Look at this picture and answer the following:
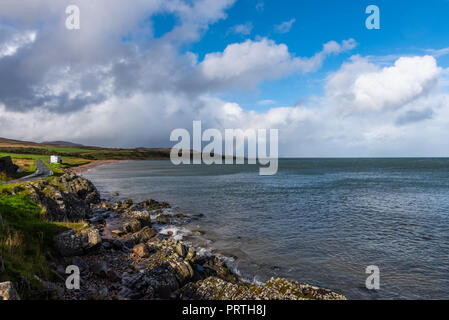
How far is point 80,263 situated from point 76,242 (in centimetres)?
145

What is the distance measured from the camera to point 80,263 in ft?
40.5

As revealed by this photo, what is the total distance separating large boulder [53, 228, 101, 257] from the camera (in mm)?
12922

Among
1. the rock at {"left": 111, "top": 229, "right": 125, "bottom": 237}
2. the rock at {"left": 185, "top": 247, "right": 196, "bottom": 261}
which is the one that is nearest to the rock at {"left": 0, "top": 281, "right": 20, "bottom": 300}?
the rock at {"left": 185, "top": 247, "right": 196, "bottom": 261}

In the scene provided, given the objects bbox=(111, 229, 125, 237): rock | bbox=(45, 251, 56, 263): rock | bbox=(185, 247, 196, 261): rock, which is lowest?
bbox=(111, 229, 125, 237): rock

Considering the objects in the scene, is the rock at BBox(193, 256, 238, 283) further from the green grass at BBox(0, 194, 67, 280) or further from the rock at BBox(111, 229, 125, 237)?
the rock at BBox(111, 229, 125, 237)

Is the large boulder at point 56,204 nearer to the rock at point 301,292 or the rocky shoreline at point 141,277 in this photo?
the rocky shoreline at point 141,277

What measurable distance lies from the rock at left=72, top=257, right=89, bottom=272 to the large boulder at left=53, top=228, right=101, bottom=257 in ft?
2.53

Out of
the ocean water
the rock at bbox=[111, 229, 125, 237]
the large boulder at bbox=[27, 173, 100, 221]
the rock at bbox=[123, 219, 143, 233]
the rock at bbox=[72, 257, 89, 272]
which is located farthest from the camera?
the rock at bbox=[123, 219, 143, 233]

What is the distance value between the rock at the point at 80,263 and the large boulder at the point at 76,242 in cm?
77

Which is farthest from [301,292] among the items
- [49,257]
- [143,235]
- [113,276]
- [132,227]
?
[132,227]
